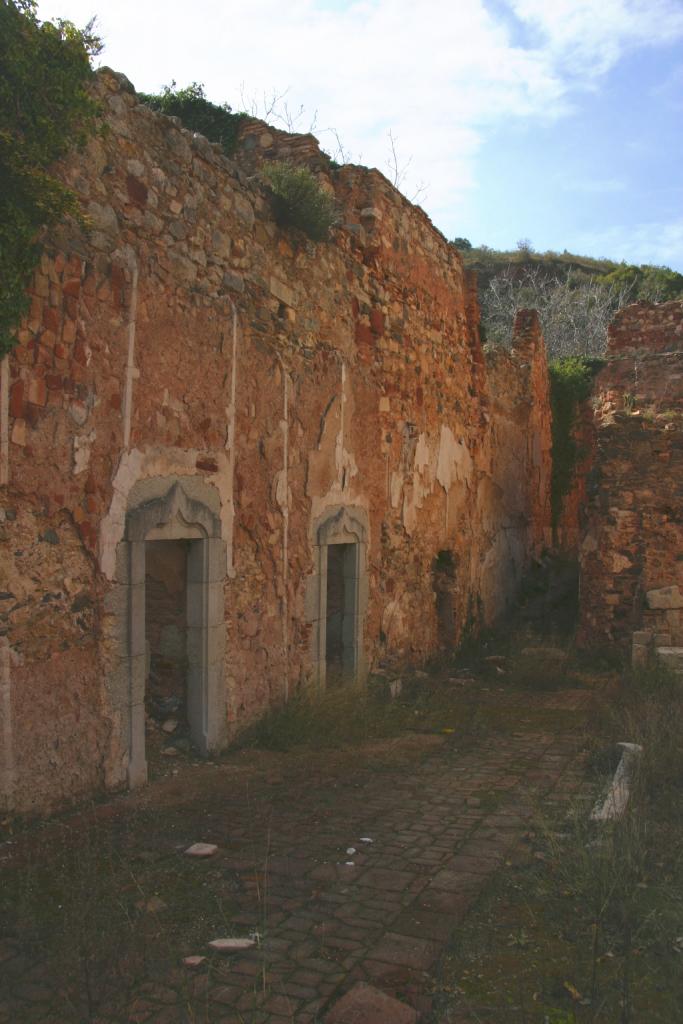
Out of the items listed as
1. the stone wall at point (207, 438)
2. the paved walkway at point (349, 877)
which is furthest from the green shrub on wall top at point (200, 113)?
the paved walkway at point (349, 877)

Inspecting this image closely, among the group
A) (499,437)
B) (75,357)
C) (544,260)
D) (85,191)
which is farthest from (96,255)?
(544,260)

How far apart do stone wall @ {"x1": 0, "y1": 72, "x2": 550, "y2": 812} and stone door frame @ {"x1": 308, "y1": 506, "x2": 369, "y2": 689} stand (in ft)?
0.11

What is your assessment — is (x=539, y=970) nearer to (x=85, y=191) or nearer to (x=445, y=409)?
(x=85, y=191)

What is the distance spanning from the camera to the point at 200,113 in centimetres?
931

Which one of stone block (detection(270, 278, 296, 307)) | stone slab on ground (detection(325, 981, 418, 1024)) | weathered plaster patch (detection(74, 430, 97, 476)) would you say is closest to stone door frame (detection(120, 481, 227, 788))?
weathered plaster patch (detection(74, 430, 97, 476))

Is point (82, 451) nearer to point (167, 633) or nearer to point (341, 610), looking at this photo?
point (167, 633)

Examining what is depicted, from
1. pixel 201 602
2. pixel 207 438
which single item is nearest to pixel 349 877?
pixel 201 602

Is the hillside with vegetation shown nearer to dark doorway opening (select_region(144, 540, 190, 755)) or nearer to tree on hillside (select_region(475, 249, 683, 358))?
tree on hillside (select_region(475, 249, 683, 358))

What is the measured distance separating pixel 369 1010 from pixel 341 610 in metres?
6.17

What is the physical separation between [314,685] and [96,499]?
137 inches

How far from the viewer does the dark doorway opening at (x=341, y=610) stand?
9141 millimetres

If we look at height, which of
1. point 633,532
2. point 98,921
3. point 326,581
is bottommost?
point 98,921

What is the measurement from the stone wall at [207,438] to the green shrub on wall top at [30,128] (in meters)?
0.22

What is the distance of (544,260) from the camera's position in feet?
140
